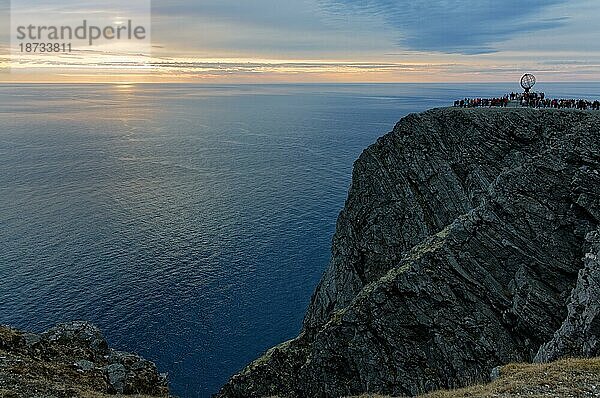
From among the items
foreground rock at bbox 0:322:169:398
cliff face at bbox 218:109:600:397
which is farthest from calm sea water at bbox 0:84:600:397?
foreground rock at bbox 0:322:169:398

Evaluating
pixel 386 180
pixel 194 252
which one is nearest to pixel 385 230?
pixel 386 180

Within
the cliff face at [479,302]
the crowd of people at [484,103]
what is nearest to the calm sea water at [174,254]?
the cliff face at [479,302]

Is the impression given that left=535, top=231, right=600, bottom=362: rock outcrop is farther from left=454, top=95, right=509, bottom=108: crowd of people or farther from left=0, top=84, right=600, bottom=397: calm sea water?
left=0, top=84, right=600, bottom=397: calm sea water

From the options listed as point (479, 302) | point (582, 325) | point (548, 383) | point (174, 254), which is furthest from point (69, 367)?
point (174, 254)

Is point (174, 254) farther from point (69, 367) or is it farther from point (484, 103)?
point (69, 367)

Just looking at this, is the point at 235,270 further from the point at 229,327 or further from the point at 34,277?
the point at 34,277
